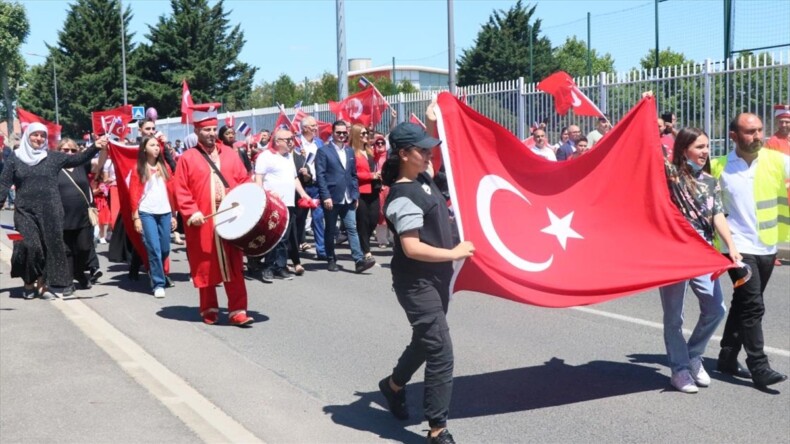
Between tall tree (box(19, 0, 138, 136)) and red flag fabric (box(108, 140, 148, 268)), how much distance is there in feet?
194

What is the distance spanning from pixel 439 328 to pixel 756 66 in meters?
11.6

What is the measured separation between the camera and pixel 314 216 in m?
14.1

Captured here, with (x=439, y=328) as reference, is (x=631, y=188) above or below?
above

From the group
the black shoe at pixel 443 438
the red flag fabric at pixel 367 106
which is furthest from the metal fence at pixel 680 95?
the black shoe at pixel 443 438

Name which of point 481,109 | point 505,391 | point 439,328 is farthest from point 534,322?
point 481,109

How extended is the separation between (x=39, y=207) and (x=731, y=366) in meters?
7.14

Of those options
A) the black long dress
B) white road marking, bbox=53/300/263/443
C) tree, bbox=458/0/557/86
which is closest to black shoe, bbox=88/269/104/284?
the black long dress

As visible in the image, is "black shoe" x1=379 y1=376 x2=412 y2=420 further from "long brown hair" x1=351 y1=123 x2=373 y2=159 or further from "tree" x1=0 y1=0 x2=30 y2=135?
"tree" x1=0 y1=0 x2=30 y2=135

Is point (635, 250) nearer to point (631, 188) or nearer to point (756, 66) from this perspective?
point (631, 188)

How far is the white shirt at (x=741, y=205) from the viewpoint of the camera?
6.70 metres

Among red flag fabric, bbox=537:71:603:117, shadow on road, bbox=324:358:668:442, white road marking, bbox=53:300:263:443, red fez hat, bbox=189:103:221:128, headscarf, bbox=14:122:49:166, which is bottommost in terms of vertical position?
shadow on road, bbox=324:358:668:442

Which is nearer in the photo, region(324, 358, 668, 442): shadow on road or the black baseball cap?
the black baseball cap

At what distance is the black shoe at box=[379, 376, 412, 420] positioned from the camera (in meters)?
5.88

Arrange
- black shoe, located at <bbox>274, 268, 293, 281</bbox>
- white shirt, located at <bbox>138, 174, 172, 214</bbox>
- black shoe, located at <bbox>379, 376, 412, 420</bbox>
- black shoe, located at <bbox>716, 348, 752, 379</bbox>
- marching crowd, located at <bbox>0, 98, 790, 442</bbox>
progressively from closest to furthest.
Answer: marching crowd, located at <bbox>0, 98, 790, 442</bbox>, black shoe, located at <bbox>379, 376, 412, 420</bbox>, black shoe, located at <bbox>716, 348, 752, 379</bbox>, white shirt, located at <bbox>138, 174, 172, 214</bbox>, black shoe, located at <bbox>274, 268, 293, 281</bbox>
